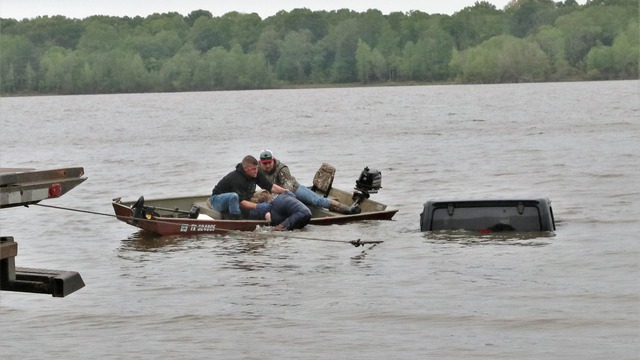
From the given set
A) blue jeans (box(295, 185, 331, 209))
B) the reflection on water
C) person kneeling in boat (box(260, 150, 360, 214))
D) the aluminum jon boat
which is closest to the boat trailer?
the aluminum jon boat

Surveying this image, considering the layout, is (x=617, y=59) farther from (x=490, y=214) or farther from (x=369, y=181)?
(x=490, y=214)

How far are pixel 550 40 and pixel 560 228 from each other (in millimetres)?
169269

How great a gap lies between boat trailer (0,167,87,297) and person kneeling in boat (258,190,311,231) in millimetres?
12348

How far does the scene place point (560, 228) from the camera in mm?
23094

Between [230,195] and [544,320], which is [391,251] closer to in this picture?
[230,195]

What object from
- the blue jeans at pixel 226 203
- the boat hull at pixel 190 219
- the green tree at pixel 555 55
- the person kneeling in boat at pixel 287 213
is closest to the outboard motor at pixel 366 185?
the boat hull at pixel 190 219

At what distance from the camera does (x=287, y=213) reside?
861 inches

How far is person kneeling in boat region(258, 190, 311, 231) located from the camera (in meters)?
21.6

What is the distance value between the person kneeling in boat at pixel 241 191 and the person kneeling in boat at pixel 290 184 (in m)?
0.32

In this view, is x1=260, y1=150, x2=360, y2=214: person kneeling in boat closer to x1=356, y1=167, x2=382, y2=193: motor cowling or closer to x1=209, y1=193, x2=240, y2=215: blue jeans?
x1=209, y1=193, x2=240, y2=215: blue jeans

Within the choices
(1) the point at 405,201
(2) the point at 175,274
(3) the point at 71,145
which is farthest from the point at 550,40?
(2) the point at 175,274

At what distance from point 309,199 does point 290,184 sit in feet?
1.45

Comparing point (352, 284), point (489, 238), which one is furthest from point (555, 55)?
point (352, 284)

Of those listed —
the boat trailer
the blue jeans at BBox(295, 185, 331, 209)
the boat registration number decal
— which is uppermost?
the boat trailer
